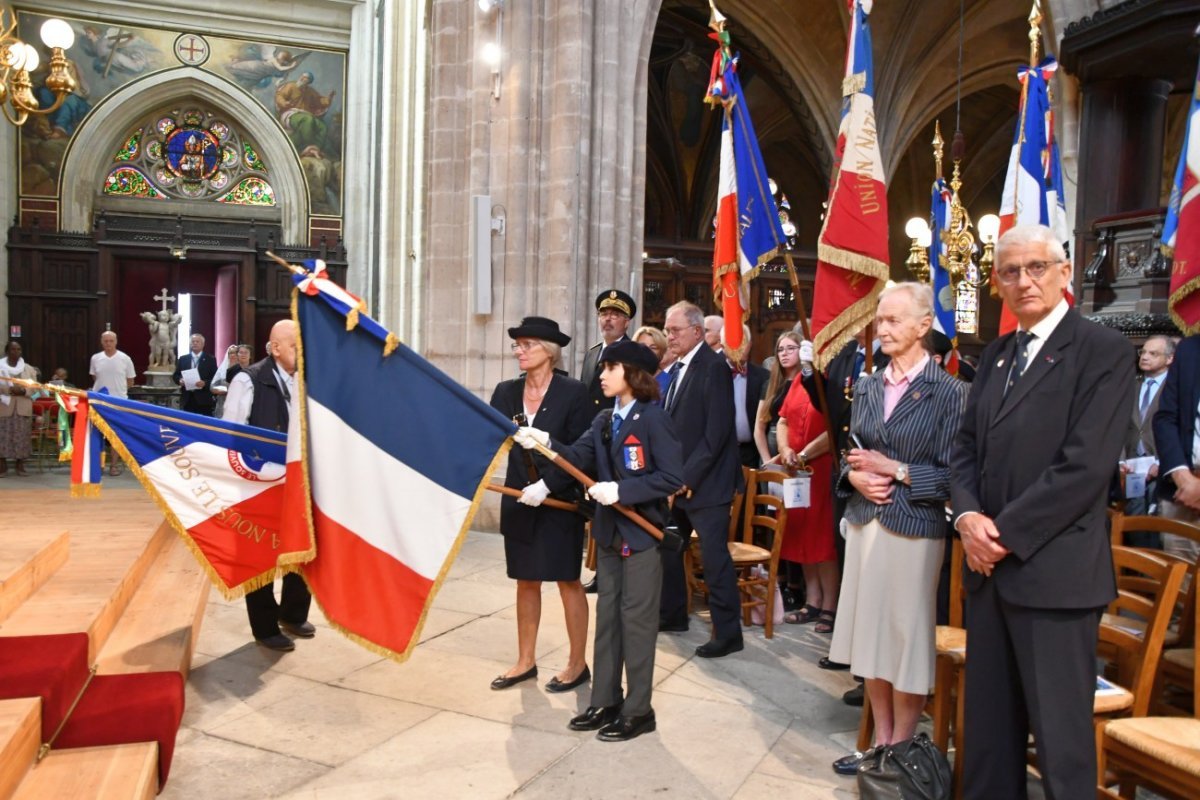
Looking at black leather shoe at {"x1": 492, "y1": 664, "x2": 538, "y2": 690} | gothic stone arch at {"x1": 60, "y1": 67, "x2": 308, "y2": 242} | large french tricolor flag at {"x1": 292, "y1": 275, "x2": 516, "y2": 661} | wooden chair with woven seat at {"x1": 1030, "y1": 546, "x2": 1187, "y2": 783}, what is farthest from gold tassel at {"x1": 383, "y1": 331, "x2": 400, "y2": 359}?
gothic stone arch at {"x1": 60, "y1": 67, "x2": 308, "y2": 242}

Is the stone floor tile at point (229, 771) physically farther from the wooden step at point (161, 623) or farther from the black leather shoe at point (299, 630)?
the black leather shoe at point (299, 630)

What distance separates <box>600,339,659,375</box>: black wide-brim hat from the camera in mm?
3623

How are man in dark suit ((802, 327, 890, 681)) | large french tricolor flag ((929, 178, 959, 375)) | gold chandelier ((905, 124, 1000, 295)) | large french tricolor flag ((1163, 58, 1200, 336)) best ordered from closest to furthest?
large french tricolor flag ((1163, 58, 1200, 336)), man in dark suit ((802, 327, 890, 681)), large french tricolor flag ((929, 178, 959, 375)), gold chandelier ((905, 124, 1000, 295))

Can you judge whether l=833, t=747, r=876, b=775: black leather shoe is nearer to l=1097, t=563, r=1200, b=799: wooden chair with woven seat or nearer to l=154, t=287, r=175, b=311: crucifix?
l=1097, t=563, r=1200, b=799: wooden chair with woven seat

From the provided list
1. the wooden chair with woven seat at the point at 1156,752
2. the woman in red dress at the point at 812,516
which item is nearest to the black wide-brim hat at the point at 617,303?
the woman in red dress at the point at 812,516

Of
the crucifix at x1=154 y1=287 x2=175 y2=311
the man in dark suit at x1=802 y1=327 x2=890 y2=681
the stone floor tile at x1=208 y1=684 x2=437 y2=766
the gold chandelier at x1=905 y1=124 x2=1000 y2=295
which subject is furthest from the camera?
the crucifix at x1=154 y1=287 x2=175 y2=311

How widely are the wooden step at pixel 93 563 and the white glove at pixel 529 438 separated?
1.98m

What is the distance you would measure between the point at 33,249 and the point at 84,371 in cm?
252

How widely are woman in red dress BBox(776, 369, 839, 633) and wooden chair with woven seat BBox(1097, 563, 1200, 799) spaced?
8.13 feet

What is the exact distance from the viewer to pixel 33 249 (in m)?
17.7

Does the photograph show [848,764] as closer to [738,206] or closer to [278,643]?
[738,206]

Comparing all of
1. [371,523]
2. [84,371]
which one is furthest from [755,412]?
[84,371]

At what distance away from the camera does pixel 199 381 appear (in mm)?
13047

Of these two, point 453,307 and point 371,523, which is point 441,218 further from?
point 371,523
